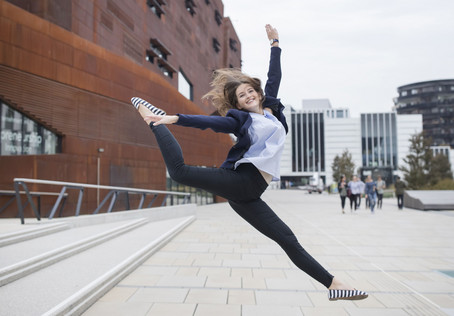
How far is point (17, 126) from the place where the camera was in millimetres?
12602

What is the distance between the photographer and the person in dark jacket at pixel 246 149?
259 centimetres

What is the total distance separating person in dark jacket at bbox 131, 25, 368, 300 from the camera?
259 centimetres

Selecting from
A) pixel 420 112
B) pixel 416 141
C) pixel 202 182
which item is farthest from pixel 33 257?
pixel 420 112

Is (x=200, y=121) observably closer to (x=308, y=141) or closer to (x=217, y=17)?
(x=217, y=17)

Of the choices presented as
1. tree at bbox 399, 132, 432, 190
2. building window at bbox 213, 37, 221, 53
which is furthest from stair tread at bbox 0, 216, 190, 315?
building window at bbox 213, 37, 221, 53

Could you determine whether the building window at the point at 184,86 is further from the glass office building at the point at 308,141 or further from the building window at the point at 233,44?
the glass office building at the point at 308,141

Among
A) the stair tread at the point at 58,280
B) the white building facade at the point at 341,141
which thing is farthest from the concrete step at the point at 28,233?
the white building facade at the point at 341,141

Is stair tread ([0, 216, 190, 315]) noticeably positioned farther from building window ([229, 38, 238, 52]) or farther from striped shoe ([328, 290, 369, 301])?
building window ([229, 38, 238, 52])

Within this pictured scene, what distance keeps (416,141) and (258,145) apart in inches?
1374

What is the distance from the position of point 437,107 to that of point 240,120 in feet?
420

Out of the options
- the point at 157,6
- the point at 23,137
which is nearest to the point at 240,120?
the point at 23,137

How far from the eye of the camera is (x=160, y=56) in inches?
909

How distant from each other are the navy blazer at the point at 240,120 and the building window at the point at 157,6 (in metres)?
21.6

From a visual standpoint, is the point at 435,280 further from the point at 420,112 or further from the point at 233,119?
the point at 420,112
